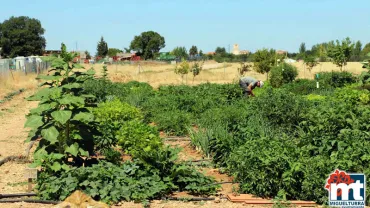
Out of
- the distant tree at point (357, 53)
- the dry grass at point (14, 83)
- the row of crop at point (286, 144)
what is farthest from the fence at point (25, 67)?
the distant tree at point (357, 53)

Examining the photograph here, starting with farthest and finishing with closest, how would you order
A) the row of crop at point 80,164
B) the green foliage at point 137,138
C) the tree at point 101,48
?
the tree at point 101,48
the green foliage at point 137,138
the row of crop at point 80,164

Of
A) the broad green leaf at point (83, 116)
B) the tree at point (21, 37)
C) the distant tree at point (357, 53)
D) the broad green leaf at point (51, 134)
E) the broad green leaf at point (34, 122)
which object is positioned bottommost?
the broad green leaf at point (51, 134)

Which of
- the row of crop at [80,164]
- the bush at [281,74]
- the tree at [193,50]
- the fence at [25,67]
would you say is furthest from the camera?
the tree at [193,50]

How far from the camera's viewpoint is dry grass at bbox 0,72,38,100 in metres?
28.1

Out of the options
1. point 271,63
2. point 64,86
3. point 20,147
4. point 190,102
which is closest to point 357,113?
point 64,86

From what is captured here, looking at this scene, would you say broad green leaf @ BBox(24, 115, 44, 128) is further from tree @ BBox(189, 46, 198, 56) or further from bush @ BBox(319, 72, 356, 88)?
tree @ BBox(189, 46, 198, 56)

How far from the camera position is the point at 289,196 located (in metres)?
6.34

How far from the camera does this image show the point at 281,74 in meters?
30.6

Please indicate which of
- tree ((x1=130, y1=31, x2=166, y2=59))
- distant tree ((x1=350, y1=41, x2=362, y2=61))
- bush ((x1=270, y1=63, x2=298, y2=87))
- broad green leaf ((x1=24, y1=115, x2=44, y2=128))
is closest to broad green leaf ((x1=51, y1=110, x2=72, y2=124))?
broad green leaf ((x1=24, y1=115, x2=44, y2=128))

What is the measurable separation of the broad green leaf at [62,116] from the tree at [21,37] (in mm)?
91118

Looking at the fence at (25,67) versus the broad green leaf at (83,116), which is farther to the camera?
the fence at (25,67)

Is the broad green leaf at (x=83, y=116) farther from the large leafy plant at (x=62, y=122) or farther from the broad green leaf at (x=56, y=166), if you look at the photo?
the broad green leaf at (x=56, y=166)

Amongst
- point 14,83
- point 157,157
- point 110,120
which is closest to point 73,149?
point 157,157

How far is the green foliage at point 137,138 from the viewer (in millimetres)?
→ 7664
